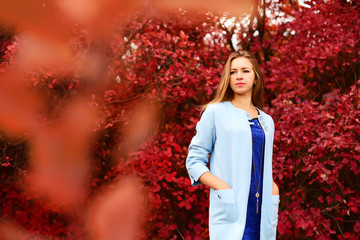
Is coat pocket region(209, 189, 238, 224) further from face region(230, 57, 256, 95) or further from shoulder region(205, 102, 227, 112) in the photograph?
face region(230, 57, 256, 95)

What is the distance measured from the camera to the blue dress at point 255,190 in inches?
82.8

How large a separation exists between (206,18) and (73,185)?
2610 mm

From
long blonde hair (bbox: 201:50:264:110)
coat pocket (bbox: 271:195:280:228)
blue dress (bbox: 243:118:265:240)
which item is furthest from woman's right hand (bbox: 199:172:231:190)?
long blonde hair (bbox: 201:50:264:110)

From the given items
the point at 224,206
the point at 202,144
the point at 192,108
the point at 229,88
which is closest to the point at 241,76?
the point at 229,88

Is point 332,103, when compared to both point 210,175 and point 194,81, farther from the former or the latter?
point 210,175

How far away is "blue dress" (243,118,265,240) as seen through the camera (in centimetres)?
210

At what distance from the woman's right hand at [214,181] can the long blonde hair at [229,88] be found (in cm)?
46

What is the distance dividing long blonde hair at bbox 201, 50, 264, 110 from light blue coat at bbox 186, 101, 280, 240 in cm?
8

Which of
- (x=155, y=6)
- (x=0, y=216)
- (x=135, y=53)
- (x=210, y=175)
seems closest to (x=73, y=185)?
(x=0, y=216)

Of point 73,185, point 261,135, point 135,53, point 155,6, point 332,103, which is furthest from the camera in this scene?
point 73,185

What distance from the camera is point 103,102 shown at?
4.17 metres

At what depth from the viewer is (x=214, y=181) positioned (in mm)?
2049

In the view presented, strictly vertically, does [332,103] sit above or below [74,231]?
above

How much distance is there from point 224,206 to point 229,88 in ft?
2.37
